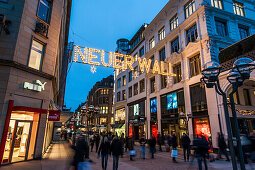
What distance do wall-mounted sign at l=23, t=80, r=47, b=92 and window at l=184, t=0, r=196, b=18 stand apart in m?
19.3

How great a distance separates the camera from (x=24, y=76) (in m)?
10.3

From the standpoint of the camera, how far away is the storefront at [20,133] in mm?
9523

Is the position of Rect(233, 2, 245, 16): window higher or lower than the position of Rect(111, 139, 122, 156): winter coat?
higher

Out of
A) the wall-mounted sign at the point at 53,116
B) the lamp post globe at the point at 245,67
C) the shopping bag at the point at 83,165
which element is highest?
the lamp post globe at the point at 245,67

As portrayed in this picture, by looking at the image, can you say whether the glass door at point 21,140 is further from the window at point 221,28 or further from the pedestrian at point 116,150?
the window at point 221,28

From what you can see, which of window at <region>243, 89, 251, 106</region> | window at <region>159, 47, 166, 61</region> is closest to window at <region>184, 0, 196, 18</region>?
window at <region>159, 47, 166, 61</region>

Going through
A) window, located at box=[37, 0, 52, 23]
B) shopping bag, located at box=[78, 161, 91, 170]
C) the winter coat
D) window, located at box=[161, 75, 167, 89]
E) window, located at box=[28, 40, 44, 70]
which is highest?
window, located at box=[37, 0, 52, 23]

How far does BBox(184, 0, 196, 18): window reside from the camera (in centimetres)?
1992

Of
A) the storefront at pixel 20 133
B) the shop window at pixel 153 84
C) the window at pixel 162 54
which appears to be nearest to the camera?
the storefront at pixel 20 133

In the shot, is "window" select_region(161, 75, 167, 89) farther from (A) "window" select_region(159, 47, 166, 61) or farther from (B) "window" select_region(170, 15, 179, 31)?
(B) "window" select_region(170, 15, 179, 31)

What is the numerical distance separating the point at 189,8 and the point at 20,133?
22.8 meters

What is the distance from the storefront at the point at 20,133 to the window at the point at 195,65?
16.2 meters

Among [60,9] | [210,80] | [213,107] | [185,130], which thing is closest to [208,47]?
[213,107]

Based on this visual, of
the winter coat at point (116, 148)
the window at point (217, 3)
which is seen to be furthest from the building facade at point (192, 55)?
the winter coat at point (116, 148)
